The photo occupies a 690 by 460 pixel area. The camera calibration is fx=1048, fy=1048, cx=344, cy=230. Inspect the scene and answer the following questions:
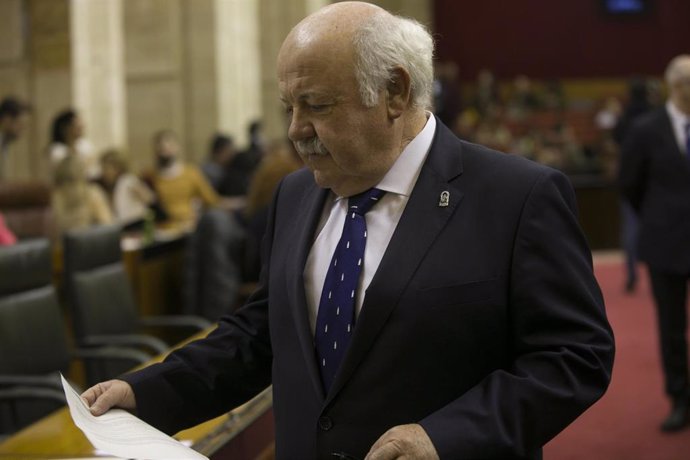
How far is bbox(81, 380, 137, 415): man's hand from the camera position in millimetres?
1748

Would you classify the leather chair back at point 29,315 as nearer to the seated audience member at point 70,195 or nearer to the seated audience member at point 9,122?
the seated audience member at point 70,195

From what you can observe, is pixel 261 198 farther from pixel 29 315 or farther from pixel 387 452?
pixel 387 452

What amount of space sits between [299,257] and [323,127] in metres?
0.27

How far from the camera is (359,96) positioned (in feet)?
5.34

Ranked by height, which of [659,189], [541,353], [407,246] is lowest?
[659,189]

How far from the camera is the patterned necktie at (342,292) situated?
172cm

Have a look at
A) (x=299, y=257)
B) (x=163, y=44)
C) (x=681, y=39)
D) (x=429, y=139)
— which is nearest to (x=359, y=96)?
(x=429, y=139)

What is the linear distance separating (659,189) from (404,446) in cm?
381

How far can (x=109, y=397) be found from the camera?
1.77 metres

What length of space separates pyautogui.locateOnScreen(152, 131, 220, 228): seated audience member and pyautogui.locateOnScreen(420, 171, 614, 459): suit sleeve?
6645 millimetres

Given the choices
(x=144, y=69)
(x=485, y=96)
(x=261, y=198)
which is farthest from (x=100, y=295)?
(x=485, y=96)

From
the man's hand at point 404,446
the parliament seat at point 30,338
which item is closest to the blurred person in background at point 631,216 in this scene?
the parliament seat at point 30,338

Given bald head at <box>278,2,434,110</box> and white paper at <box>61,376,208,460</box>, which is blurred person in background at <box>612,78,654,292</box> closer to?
bald head at <box>278,2,434,110</box>

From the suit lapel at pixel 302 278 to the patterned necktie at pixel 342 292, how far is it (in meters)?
0.02
